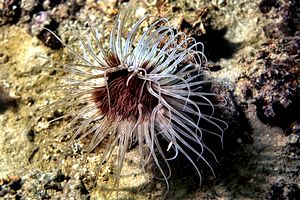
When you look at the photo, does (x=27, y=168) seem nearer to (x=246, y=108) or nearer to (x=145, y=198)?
(x=145, y=198)

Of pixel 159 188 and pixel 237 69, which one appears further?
pixel 237 69

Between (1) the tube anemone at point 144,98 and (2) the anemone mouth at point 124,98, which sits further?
(2) the anemone mouth at point 124,98

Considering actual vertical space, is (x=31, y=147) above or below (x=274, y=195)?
above

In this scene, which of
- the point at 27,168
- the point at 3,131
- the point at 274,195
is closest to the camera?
the point at 274,195

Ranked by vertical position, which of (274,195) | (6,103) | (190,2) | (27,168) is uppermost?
(190,2)

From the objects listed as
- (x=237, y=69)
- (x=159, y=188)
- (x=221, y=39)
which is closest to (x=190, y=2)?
(x=221, y=39)

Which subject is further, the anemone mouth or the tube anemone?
the anemone mouth

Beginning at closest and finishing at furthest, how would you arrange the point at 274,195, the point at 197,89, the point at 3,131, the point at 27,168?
the point at 274,195, the point at 197,89, the point at 27,168, the point at 3,131
